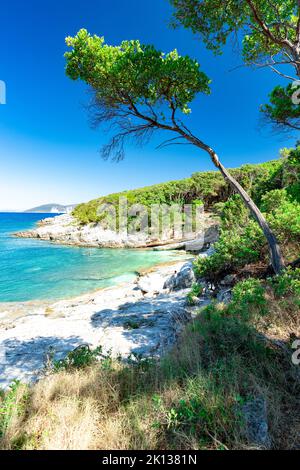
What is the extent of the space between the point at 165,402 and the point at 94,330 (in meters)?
4.41

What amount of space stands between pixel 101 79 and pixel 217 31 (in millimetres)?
3734

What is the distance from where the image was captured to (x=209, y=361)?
3.25 meters

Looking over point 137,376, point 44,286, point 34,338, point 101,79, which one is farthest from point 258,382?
point 44,286

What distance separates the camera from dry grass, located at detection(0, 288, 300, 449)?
2.16 metres

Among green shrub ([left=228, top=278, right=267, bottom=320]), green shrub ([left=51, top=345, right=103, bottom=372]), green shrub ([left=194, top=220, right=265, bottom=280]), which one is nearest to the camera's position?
green shrub ([left=51, top=345, right=103, bottom=372])

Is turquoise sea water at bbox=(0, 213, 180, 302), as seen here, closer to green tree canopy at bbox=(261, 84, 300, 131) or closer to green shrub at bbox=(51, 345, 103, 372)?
green shrub at bbox=(51, 345, 103, 372)

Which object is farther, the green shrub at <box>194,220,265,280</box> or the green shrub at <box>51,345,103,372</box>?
the green shrub at <box>194,220,265,280</box>

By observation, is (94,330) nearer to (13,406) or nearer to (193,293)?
(193,293)

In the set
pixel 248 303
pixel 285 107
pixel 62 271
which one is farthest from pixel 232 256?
pixel 62 271

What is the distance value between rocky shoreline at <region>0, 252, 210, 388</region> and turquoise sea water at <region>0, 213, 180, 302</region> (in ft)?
8.40

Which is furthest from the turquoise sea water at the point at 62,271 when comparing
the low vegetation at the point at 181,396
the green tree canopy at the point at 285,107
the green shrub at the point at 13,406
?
the green tree canopy at the point at 285,107

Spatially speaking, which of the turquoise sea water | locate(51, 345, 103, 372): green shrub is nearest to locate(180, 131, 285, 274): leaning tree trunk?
locate(51, 345, 103, 372): green shrub

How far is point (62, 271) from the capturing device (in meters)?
18.0

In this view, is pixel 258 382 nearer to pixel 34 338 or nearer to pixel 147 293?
pixel 34 338
